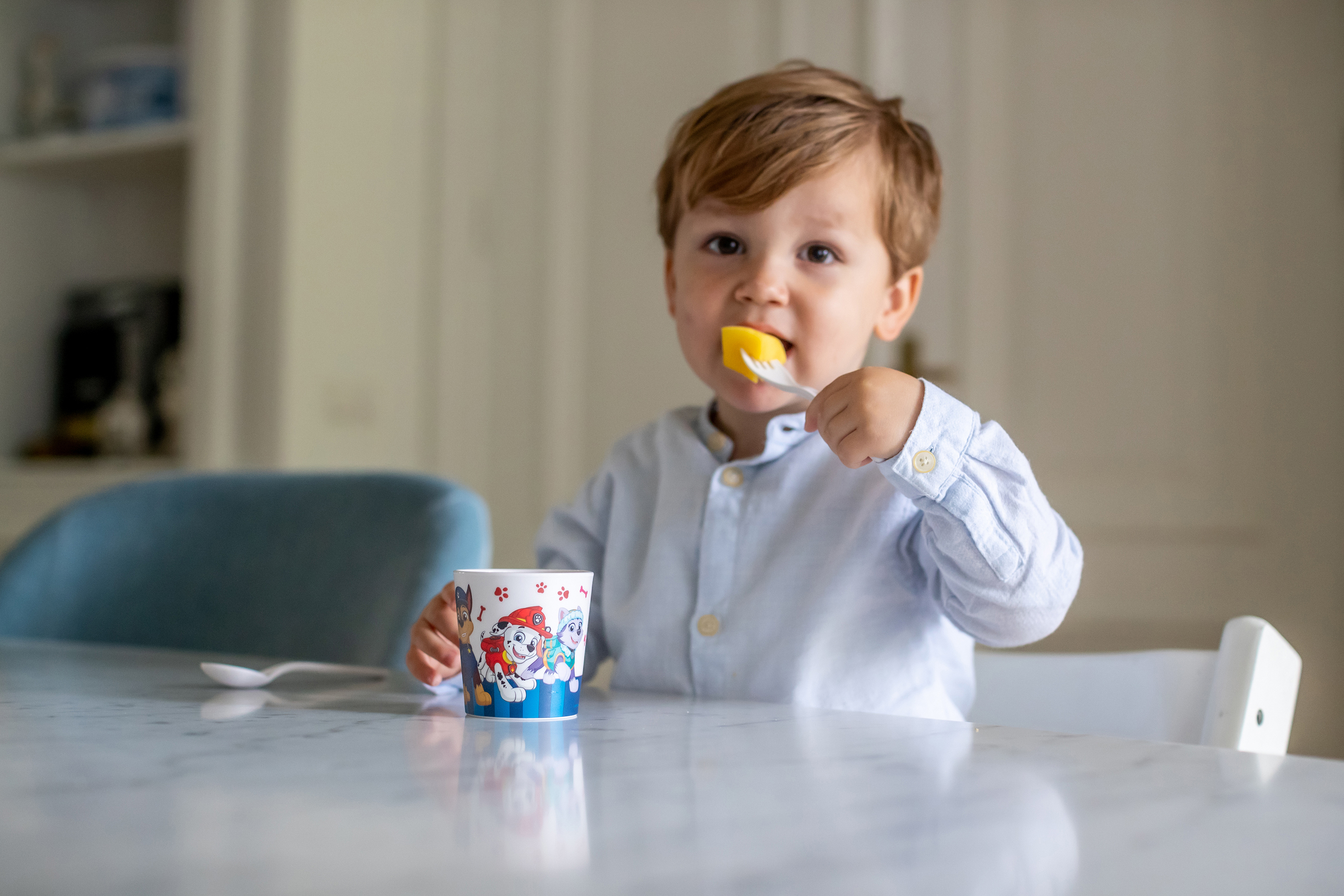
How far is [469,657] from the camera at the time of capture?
1.96ft

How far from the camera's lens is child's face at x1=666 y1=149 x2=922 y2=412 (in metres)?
0.88

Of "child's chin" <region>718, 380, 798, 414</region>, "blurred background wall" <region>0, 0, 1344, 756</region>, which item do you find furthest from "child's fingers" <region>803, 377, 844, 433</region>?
"blurred background wall" <region>0, 0, 1344, 756</region>

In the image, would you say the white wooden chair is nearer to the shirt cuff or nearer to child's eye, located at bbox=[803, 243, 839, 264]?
the shirt cuff

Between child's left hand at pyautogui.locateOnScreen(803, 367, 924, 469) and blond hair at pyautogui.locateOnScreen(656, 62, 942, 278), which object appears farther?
blond hair at pyautogui.locateOnScreen(656, 62, 942, 278)

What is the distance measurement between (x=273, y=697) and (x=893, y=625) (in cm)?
43

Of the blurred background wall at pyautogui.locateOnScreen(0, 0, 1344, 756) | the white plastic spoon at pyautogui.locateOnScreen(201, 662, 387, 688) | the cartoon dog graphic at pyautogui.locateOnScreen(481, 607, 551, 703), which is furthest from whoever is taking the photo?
the blurred background wall at pyautogui.locateOnScreen(0, 0, 1344, 756)

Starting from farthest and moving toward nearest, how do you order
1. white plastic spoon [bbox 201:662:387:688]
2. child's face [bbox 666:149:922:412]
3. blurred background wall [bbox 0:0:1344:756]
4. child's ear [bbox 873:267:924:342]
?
blurred background wall [bbox 0:0:1344:756] < child's ear [bbox 873:267:924:342] < child's face [bbox 666:149:922:412] < white plastic spoon [bbox 201:662:387:688]

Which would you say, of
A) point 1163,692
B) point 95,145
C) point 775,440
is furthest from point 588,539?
point 95,145

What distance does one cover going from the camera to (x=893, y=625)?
842mm

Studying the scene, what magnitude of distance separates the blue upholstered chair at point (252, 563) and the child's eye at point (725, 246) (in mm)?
305

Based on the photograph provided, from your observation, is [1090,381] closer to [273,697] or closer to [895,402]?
[895,402]

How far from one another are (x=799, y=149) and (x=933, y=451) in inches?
11.9

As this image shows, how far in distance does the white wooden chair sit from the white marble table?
175mm

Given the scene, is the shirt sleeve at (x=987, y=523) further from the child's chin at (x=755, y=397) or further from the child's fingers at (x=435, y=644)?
the child's fingers at (x=435, y=644)
